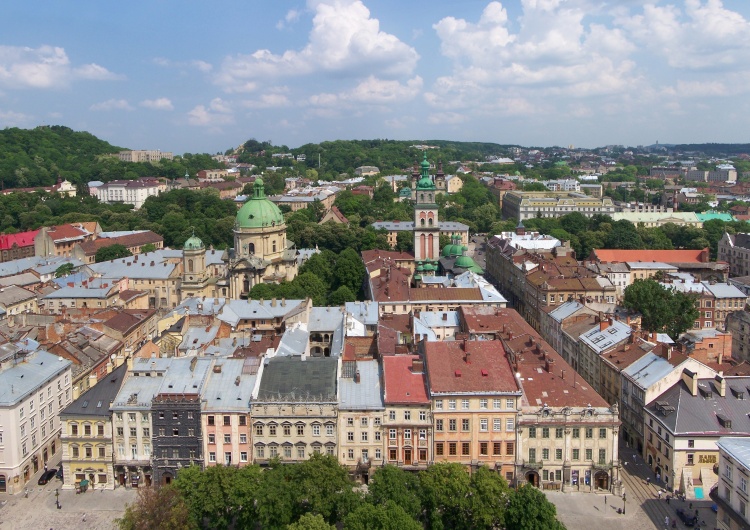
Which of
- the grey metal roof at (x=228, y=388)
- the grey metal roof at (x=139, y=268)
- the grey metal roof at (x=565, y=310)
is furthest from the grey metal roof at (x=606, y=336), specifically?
the grey metal roof at (x=139, y=268)

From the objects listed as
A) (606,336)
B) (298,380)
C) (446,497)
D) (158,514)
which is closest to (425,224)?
(606,336)

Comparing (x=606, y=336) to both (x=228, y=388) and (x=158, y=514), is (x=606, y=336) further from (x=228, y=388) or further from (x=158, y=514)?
(x=158, y=514)

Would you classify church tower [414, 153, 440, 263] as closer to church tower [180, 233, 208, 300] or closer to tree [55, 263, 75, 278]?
church tower [180, 233, 208, 300]

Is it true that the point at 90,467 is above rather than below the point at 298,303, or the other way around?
below

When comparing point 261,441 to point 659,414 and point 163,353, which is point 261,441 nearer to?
point 163,353

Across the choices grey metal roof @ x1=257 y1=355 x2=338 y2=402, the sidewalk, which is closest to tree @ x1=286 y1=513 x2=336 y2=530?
grey metal roof @ x1=257 y1=355 x2=338 y2=402

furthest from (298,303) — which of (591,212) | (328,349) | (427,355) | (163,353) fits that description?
(591,212)

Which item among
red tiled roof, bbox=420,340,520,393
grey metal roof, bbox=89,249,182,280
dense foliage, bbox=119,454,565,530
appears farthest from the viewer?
grey metal roof, bbox=89,249,182,280
